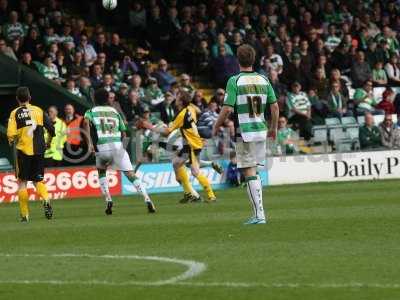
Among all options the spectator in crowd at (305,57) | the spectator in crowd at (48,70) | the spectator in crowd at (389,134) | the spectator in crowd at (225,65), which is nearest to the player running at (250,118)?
the spectator in crowd at (48,70)

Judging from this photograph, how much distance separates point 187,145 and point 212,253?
9.92 m

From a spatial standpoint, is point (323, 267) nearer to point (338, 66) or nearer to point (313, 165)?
point (313, 165)

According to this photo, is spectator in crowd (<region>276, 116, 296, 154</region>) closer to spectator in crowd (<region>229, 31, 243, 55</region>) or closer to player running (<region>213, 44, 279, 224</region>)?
spectator in crowd (<region>229, 31, 243, 55</region>)

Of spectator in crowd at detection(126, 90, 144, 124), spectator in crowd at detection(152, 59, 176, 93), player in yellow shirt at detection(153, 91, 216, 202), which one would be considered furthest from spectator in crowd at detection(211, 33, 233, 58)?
player in yellow shirt at detection(153, 91, 216, 202)

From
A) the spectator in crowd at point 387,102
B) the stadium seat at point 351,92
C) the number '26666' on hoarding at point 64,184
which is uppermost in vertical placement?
the stadium seat at point 351,92

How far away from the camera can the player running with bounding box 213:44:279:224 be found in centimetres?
1336

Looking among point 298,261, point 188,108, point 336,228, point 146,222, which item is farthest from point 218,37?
point 298,261

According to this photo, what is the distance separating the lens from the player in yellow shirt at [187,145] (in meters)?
20.3

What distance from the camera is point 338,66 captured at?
104ft

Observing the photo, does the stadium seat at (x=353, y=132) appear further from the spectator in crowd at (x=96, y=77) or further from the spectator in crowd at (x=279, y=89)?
the spectator in crowd at (x=96, y=77)

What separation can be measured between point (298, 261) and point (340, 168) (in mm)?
16927

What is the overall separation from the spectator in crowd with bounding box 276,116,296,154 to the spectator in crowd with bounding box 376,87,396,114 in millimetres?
3888

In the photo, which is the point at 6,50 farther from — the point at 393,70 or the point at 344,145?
the point at 393,70

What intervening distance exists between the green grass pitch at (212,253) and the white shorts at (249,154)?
742 millimetres
